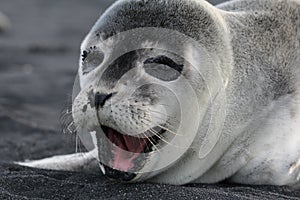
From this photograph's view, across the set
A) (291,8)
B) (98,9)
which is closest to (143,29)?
(291,8)

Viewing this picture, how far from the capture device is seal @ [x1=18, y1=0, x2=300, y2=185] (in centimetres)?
339

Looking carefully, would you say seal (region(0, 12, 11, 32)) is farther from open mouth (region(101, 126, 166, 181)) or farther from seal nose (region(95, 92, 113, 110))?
seal nose (region(95, 92, 113, 110))

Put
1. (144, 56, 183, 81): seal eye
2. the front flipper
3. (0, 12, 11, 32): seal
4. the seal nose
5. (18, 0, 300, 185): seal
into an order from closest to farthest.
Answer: the seal nose < (18, 0, 300, 185): seal < (144, 56, 183, 81): seal eye < the front flipper < (0, 12, 11, 32): seal

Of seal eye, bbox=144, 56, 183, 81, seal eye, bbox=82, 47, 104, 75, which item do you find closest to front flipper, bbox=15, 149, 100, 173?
seal eye, bbox=82, 47, 104, 75

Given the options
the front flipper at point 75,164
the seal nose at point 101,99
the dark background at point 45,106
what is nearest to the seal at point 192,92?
the seal nose at point 101,99

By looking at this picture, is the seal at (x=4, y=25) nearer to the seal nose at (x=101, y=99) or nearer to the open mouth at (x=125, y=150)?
the open mouth at (x=125, y=150)

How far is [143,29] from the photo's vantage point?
355 centimetres

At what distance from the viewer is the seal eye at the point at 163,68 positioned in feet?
11.5

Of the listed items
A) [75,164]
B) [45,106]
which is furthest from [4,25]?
[75,164]

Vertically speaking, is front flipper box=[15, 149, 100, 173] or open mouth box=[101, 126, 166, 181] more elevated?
open mouth box=[101, 126, 166, 181]

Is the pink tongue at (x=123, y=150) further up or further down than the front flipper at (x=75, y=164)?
further up

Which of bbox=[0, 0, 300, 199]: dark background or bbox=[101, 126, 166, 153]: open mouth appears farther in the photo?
bbox=[0, 0, 300, 199]: dark background

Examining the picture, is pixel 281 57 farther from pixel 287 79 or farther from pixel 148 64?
pixel 148 64

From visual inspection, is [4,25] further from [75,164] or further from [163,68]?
[163,68]
